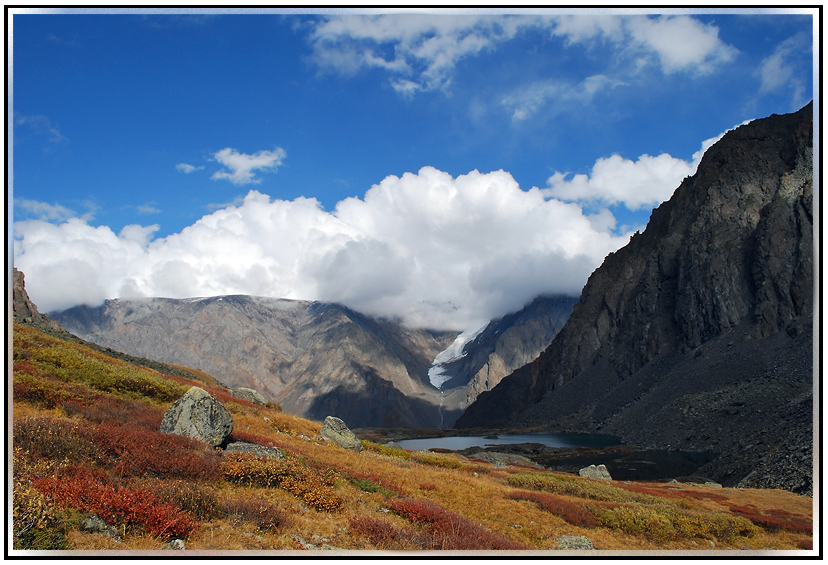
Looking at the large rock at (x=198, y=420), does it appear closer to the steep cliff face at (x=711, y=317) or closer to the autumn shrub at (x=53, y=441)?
the autumn shrub at (x=53, y=441)

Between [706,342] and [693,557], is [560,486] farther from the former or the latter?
[706,342]

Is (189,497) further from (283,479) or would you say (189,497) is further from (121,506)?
(283,479)

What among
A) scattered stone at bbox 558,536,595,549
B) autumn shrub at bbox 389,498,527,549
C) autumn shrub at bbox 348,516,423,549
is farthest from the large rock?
scattered stone at bbox 558,536,595,549

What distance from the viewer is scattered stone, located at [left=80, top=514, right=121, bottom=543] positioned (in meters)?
8.41

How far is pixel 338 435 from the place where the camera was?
107ft

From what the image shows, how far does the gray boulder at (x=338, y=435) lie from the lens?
106 feet

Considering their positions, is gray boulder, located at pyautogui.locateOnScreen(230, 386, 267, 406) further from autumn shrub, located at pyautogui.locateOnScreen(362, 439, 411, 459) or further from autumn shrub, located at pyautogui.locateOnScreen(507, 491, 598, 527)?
autumn shrub, located at pyautogui.locateOnScreen(507, 491, 598, 527)

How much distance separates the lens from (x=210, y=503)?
10.7 meters

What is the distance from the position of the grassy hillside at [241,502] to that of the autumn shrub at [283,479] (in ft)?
0.14

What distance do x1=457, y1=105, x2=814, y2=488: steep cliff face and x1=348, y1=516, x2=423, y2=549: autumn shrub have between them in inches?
2187

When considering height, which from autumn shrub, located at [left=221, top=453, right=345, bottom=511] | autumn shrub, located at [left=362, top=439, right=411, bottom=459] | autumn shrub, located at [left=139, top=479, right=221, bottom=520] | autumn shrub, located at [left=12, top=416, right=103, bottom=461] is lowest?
autumn shrub, located at [left=362, top=439, right=411, bottom=459]

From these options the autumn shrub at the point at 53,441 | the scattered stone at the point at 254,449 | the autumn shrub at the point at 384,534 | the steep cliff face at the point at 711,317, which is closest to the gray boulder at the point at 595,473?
the steep cliff face at the point at 711,317

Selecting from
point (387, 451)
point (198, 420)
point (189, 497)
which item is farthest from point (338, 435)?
point (189, 497)

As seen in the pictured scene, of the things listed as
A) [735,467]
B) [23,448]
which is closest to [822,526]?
[23,448]
